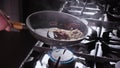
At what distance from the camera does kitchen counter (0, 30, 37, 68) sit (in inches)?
66.4

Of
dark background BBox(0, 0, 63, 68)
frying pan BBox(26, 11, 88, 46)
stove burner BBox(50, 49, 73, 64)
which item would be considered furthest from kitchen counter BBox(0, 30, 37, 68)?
stove burner BBox(50, 49, 73, 64)

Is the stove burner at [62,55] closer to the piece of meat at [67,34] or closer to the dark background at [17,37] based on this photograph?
the piece of meat at [67,34]

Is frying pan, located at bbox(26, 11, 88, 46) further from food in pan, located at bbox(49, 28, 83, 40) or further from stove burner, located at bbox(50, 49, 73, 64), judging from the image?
stove burner, located at bbox(50, 49, 73, 64)

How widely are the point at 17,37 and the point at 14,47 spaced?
164 millimetres

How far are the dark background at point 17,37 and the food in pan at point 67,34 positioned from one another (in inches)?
26.9

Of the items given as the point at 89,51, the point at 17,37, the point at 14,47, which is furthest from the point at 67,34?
the point at 17,37

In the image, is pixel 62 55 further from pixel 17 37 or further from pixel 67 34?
pixel 17 37

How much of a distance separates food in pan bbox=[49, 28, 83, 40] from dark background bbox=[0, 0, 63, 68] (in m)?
0.68

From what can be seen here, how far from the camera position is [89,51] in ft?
3.08

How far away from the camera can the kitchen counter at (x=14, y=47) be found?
5.54ft

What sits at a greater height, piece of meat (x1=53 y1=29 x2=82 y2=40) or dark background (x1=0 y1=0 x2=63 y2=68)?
piece of meat (x1=53 y1=29 x2=82 y2=40)

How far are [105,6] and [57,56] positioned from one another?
683 millimetres

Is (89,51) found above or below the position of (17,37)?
above

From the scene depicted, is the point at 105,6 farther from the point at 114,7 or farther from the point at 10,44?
the point at 10,44
